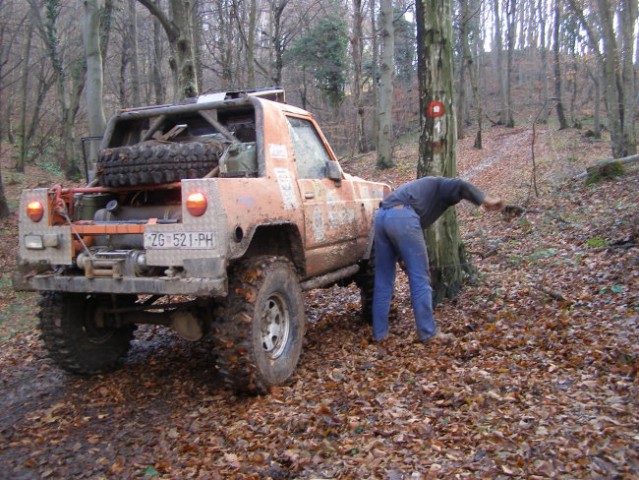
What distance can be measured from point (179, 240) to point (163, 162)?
35.0 inches

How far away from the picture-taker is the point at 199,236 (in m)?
4.16

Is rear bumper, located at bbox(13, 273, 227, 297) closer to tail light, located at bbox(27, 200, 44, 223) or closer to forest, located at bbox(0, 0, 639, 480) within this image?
tail light, located at bbox(27, 200, 44, 223)

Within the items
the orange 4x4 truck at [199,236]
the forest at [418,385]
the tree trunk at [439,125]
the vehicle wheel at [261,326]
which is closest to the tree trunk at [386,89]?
the forest at [418,385]

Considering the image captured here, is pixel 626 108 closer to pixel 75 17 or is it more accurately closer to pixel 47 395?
pixel 47 395

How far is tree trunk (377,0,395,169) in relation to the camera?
2050 cm

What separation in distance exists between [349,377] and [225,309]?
1284mm

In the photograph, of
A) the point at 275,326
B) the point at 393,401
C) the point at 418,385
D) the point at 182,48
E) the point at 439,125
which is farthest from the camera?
the point at 182,48

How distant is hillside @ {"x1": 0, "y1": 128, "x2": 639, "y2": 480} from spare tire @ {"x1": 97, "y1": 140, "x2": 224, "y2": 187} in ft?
5.97

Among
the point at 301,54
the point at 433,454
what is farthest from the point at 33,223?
the point at 301,54

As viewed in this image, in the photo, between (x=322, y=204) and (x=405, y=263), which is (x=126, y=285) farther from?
(x=405, y=263)

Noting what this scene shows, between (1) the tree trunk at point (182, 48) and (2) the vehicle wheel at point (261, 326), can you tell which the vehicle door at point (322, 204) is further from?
(1) the tree trunk at point (182, 48)

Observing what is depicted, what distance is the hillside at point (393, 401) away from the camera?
3.48 meters

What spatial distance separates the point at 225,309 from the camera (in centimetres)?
441

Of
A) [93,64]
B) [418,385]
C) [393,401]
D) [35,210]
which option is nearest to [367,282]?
[418,385]
